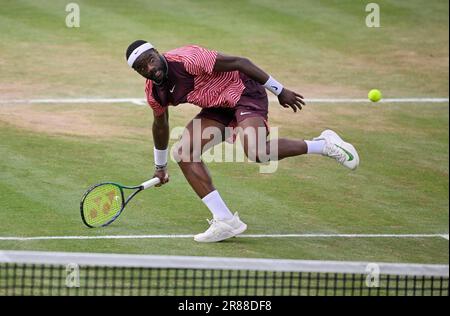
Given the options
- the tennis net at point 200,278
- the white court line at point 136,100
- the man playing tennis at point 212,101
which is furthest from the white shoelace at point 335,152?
the white court line at point 136,100

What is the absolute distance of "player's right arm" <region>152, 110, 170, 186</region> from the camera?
10922mm

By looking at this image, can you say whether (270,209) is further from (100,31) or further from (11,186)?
(100,31)

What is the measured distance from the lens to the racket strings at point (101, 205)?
35.1 feet

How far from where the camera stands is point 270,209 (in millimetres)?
11953

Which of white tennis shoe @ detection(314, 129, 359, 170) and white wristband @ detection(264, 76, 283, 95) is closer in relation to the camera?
white wristband @ detection(264, 76, 283, 95)

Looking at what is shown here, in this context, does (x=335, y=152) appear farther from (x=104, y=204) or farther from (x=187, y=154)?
(x=104, y=204)

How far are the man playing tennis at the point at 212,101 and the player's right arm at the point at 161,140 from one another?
0.01m

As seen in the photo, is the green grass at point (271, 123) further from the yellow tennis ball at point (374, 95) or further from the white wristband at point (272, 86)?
the white wristband at point (272, 86)

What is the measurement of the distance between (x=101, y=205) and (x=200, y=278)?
2.12 m

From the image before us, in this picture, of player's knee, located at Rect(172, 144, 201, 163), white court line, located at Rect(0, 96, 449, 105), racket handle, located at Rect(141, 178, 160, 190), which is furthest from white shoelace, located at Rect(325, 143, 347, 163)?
white court line, located at Rect(0, 96, 449, 105)

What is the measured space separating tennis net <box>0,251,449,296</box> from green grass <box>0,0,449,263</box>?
0.72m

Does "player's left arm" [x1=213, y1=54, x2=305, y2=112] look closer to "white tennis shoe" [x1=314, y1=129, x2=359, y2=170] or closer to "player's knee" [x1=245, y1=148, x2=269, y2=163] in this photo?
"player's knee" [x1=245, y1=148, x2=269, y2=163]
